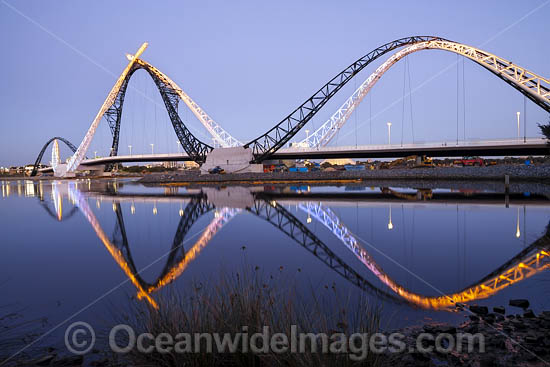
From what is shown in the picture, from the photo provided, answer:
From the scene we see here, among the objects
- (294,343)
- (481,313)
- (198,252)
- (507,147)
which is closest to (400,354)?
(294,343)

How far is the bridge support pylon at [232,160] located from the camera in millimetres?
57003

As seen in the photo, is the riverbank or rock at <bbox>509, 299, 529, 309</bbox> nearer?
rock at <bbox>509, 299, 529, 309</bbox>

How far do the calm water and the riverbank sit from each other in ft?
73.4

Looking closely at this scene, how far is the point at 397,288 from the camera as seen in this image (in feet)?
17.7

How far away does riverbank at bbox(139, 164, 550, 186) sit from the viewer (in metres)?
33.2

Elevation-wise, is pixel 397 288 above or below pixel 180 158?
below

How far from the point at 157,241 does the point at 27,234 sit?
15.8 feet

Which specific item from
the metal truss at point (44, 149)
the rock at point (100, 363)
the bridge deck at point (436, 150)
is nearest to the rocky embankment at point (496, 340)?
the rock at point (100, 363)

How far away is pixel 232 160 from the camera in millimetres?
58844

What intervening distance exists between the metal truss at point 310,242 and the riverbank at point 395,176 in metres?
25.4

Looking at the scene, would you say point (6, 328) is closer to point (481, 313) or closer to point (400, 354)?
point (400, 354)

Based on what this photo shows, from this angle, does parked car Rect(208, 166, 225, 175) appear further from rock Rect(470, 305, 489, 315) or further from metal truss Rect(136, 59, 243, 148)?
rock Rect(470, 305, 489, 315)

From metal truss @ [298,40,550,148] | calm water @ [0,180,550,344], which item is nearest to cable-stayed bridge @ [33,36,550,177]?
metal truss @ [298,40,550,148]

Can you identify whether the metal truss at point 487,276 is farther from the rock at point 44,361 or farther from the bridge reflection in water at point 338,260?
the rock at point 44,361
